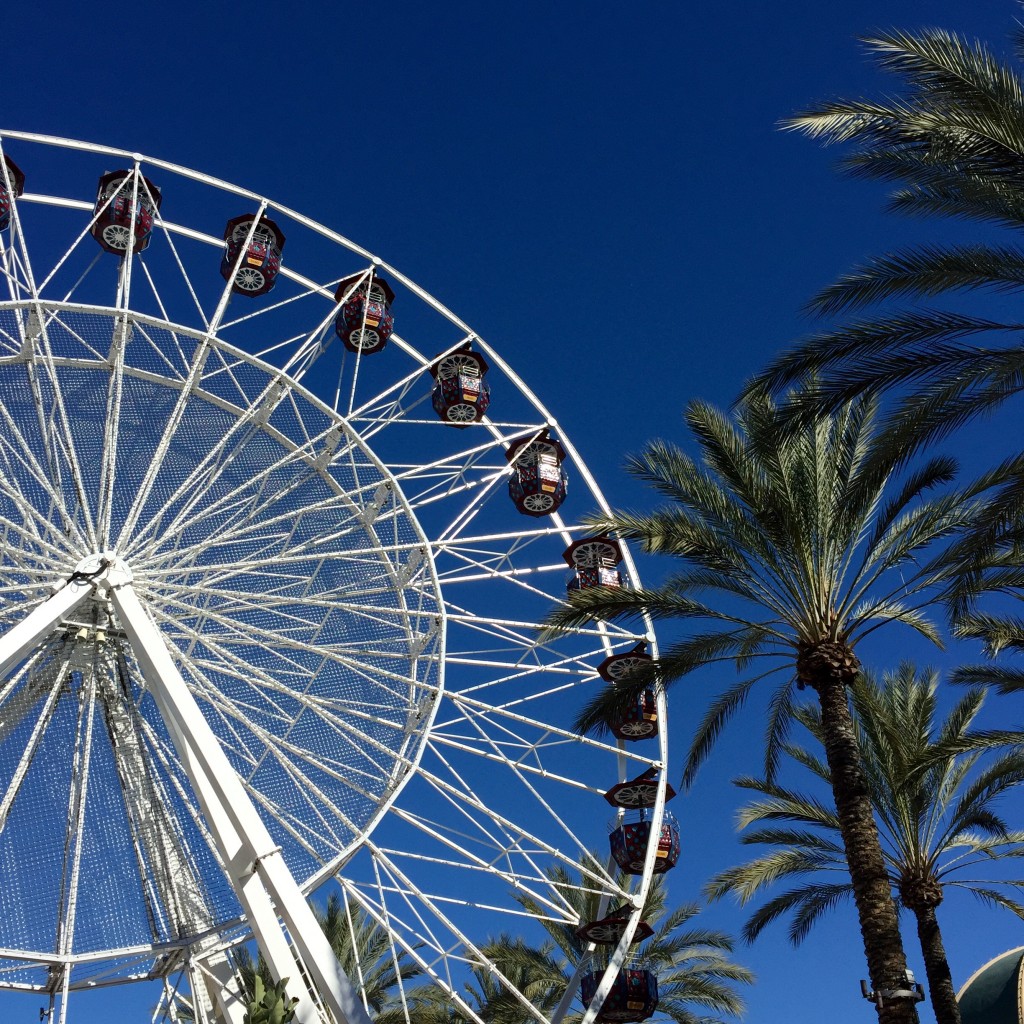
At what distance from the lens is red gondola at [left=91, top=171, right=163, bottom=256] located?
18938mm

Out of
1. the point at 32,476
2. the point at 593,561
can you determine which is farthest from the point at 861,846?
the point at 32,476

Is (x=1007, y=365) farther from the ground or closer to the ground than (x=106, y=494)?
closer to the ground

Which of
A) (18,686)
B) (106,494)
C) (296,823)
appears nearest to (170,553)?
(106,494)

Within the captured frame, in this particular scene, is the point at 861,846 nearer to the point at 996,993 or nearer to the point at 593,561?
the point at 593,561

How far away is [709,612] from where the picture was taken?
50.2 ft

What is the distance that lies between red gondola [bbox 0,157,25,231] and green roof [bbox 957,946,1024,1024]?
831 inches

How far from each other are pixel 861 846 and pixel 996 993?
1310 centimetres

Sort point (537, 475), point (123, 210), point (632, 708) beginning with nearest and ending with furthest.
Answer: point (123, 210) → point (632, 708) → point (537, 475)

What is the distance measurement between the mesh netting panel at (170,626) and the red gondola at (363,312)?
7.80ft

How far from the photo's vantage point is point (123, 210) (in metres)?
19.0

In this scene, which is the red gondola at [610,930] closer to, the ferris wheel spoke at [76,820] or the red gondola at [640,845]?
the red gondola at [640,845]

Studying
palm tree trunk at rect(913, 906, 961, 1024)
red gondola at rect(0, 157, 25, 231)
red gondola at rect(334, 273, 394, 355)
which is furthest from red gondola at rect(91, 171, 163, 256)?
palm tree trunk at rect(913, 906, 961, 1024)

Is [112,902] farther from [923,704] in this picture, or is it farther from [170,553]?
[923,704]

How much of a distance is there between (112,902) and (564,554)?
8.62 m
